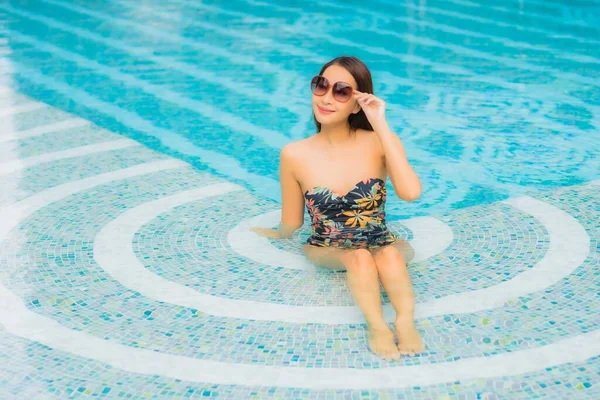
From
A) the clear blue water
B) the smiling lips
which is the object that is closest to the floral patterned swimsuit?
the smiling lips

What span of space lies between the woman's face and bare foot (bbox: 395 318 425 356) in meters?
1.01

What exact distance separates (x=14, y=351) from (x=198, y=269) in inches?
40.6

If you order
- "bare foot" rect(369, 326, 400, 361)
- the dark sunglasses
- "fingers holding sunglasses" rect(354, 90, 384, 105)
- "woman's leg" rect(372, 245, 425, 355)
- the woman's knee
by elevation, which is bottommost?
"bare foot" rect(369, 326, 400, 361)

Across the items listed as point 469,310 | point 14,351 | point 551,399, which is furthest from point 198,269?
point 551,399

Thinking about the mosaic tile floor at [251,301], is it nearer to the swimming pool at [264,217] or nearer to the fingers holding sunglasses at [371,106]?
the swimming pool at [264,217]

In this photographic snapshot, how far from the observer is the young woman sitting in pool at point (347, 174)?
3.99 meters

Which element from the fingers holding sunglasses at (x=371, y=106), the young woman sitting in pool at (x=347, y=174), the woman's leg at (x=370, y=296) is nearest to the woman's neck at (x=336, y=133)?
the young woman sitting in pool at (x=347, y=174)

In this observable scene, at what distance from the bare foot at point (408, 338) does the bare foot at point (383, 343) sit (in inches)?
1.2

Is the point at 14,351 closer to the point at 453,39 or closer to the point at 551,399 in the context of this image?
the point at 551,399

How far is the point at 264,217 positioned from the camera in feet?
16.7

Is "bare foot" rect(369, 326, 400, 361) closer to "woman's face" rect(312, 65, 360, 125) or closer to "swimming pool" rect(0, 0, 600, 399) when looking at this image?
"swimming pool" rect(0, 0, 600, 399)

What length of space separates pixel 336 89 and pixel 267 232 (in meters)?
1.09

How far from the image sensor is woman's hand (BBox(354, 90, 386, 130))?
13.1 feet

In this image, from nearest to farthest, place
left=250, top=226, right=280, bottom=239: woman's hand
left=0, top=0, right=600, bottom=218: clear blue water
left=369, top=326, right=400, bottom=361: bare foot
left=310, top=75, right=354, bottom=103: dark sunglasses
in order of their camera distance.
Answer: left=369, top=326, right=400, bottom=361: bare foot < left=310, top=75, right=354, bottom=103: dark sunglasses < left=250, top=226, right=280, bottom=239: woman's hand < left=0, top=0, right=600, bottom=218: clear blue water
